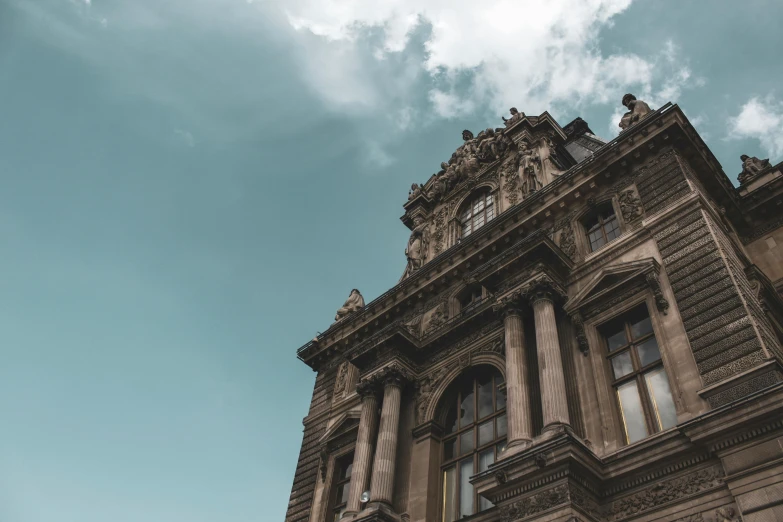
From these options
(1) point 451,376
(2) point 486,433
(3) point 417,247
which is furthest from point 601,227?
(3) point 417,247

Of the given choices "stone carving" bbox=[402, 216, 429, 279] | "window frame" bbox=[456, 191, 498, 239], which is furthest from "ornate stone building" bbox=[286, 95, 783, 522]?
"stone carving" bbox=[402, 216, 429, 279]

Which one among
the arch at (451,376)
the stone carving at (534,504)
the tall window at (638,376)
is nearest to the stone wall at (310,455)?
the arch at (451,376)

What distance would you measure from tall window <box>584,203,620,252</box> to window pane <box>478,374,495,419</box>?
528 cm

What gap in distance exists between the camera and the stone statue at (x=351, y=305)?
29.4 metres

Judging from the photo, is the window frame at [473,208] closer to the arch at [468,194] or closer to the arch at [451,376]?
the arch at [468,194]

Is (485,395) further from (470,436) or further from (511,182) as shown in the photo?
(511,182)

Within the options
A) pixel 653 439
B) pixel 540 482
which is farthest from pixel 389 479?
pixel 653 439

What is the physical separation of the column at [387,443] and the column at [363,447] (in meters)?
0.51

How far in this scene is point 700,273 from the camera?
16281 mm

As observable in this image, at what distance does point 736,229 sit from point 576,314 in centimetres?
807

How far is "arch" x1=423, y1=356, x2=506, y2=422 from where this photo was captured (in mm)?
20375

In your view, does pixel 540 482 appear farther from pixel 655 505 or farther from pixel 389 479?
pixel 389 479

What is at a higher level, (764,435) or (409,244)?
(409,244)

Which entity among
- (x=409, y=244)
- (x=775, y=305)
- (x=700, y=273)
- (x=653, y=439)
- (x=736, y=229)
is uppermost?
(x=409, y=244)
